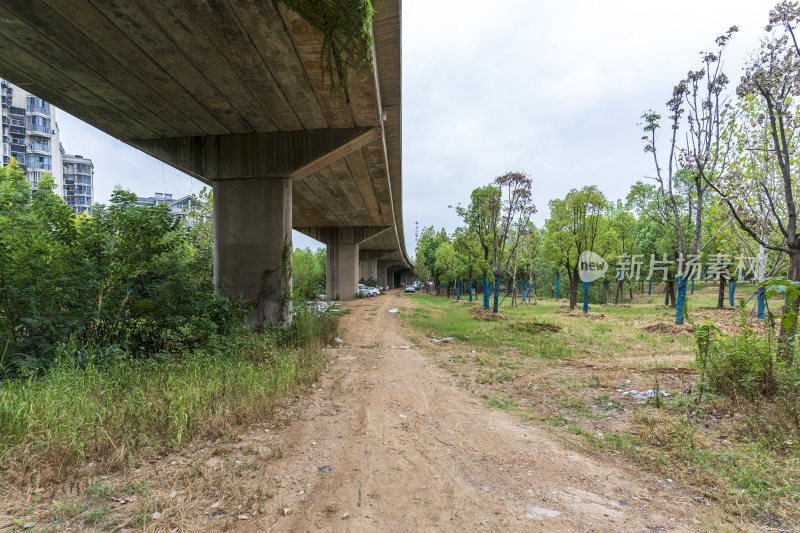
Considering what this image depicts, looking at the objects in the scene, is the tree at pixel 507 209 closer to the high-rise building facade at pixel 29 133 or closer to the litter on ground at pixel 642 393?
the litter on ground at pixel 642 393

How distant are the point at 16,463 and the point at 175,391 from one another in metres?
1.60

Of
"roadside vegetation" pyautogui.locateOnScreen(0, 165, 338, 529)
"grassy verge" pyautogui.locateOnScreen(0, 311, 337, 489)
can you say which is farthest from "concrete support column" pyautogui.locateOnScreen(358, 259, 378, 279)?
"grassy verge" pyautogui.locateOnScreen(0, 311, 337, 489)

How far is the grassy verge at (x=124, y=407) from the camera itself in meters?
3.06

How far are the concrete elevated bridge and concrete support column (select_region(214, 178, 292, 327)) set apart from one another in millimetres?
29

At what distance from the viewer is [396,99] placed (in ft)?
29.9

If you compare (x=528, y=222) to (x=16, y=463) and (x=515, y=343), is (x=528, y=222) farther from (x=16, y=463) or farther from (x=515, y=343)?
(x=16, y=463)

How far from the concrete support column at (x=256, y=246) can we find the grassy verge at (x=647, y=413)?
5.01 m

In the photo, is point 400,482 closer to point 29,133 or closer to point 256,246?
point 256,246

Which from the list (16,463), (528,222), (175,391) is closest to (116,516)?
(16,463)

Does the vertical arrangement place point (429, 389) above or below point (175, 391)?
below

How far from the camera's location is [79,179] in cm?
7138

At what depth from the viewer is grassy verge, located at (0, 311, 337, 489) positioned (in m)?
3.06

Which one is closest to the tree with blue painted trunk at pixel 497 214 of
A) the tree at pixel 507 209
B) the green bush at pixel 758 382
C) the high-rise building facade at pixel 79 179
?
the tree at pixel 507 209

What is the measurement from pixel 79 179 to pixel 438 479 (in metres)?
97.4
